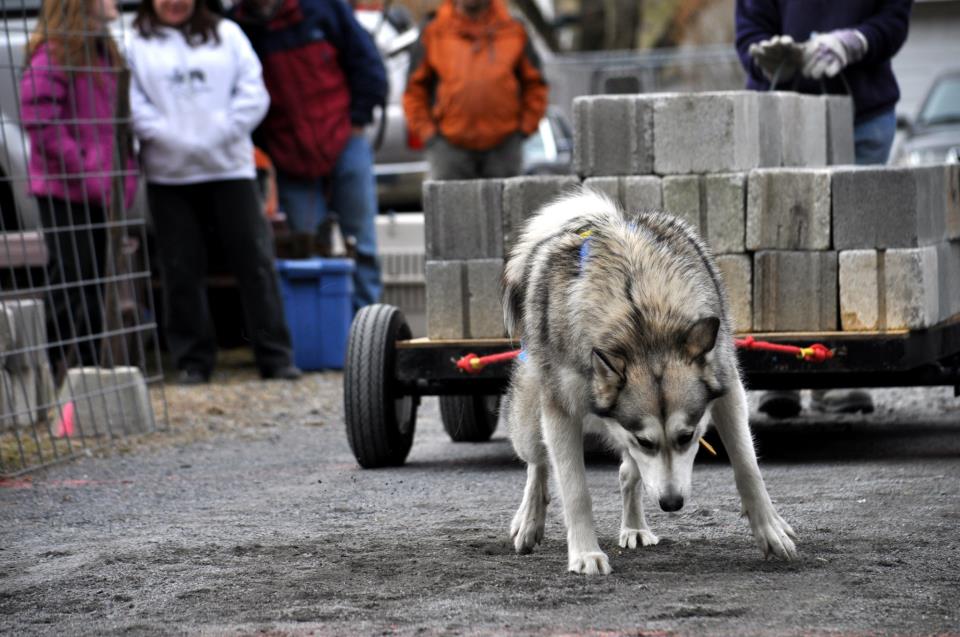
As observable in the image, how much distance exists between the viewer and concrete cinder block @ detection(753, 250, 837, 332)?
6.53 meters

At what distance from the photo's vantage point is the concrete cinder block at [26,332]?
831 centimetres

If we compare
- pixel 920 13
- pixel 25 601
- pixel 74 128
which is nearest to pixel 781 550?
pixel 25 601

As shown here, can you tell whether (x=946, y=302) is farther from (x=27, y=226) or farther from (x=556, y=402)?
(x=27, y=226)

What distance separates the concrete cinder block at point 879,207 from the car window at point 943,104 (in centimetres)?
1513

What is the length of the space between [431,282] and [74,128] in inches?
130

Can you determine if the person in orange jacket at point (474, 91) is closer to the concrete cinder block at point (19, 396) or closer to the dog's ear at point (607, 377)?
the concrete cinder block at point (19, 396)

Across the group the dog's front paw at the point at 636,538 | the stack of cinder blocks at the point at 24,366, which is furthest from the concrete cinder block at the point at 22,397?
the dog's front paw at the point at 636,538

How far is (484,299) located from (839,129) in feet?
7.38

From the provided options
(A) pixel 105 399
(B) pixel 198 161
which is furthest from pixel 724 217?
(B) pixel 198 161

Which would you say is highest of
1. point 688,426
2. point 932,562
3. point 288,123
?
point 288,123

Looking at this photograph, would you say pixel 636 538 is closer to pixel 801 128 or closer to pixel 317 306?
pixel 801 128

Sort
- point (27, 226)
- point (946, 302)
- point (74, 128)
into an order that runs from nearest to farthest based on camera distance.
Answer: point (946, 302) < point (74, 128) < point (27, 226)

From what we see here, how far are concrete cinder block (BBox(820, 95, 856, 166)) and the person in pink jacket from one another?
12.6 ft

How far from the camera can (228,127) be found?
1006 centimetres
